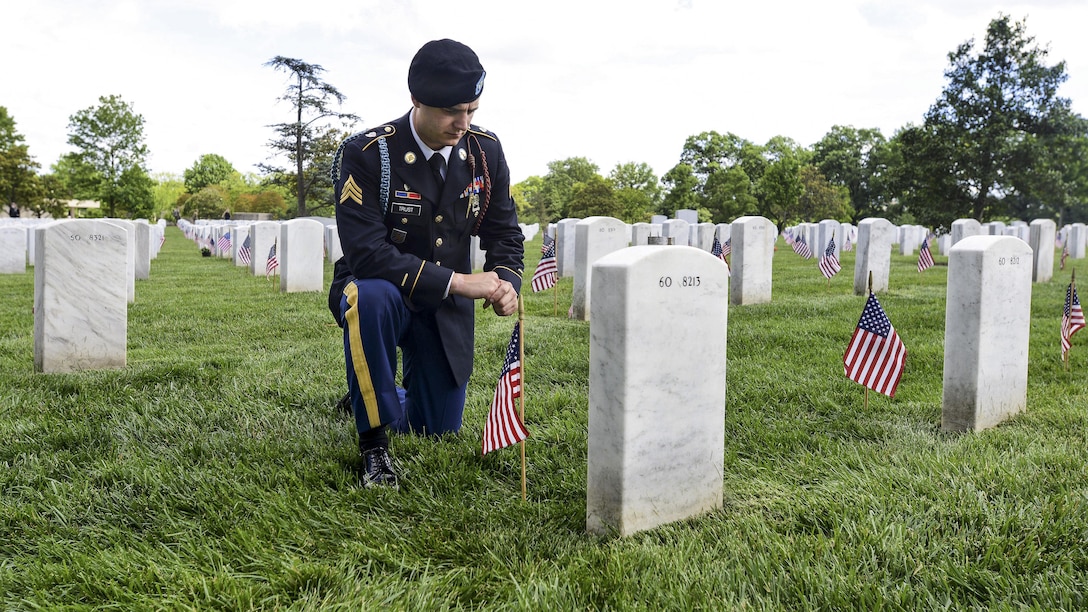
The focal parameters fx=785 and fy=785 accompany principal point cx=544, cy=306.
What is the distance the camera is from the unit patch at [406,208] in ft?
11.3

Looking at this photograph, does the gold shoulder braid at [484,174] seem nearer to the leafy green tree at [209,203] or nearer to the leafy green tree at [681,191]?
the leafy green tree at [681,191]

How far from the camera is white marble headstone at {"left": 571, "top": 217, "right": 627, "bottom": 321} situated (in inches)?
361

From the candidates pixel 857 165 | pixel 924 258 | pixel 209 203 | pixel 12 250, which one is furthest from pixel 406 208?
pixel 209 203

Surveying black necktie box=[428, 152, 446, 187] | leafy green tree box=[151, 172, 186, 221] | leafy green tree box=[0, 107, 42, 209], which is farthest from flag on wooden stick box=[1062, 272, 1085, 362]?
leafy green tree box=[151, 172, 186, 221]

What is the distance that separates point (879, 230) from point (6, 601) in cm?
1189

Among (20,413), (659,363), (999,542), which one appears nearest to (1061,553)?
(999,542)

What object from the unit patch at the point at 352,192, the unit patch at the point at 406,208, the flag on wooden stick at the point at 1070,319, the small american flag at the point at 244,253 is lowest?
the flag on wooden stick at the point at 1070,319

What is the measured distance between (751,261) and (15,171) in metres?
47.6

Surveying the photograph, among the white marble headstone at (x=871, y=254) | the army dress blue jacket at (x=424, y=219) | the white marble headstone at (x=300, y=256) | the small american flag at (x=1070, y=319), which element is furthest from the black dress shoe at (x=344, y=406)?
the white marble headstone at (x=871, y=254)

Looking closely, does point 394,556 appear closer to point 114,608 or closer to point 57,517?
point 114,608

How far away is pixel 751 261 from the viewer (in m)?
10.5

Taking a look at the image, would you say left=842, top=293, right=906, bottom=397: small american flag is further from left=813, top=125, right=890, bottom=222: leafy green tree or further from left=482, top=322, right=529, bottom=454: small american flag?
left=813, top=125, right=890, bottom=222: leafy green tree

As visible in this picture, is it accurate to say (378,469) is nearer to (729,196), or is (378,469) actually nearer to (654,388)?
(654,388)

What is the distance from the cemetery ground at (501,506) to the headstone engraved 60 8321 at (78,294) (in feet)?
1.07
